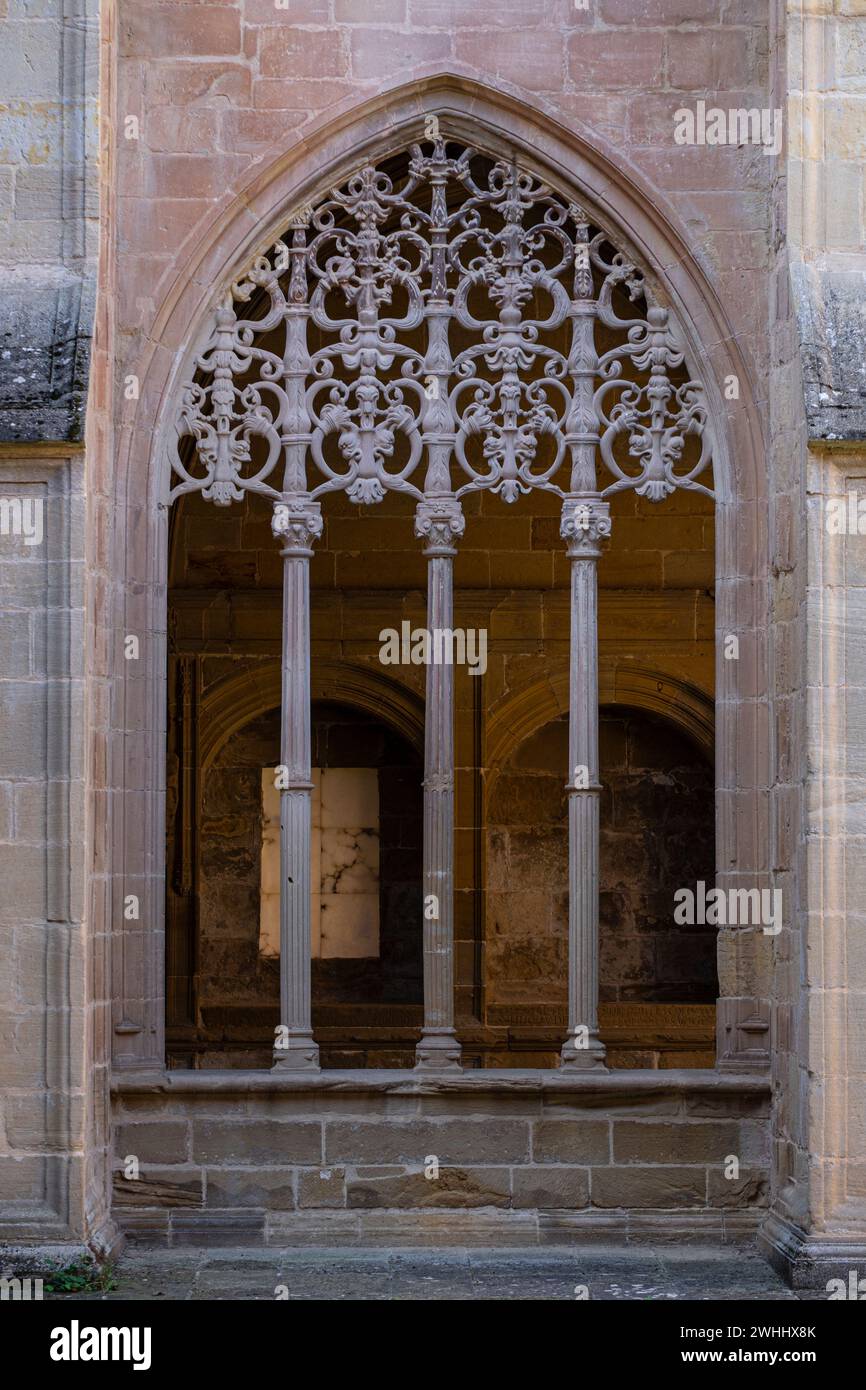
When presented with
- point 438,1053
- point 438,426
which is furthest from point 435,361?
point 438,1053

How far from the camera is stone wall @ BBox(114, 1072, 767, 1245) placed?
283 inches

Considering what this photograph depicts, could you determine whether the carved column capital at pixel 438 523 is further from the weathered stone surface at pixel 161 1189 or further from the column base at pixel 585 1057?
the weathered stone surface at pixel 161 1189

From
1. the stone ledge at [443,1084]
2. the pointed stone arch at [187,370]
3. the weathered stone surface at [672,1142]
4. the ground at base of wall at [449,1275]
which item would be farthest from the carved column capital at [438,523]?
the ground at base of wall at [449,1275]

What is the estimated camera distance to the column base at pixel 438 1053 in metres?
7.29

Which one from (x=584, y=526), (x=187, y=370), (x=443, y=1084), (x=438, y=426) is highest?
(x=187, y=370)

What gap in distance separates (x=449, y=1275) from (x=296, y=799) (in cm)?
183

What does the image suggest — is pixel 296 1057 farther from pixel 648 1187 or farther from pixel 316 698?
pixel 316 698

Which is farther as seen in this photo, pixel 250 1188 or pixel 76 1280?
pixel 250 1188

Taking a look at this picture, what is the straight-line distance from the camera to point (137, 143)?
7480 millimetres

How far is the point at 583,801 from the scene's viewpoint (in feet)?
24.2

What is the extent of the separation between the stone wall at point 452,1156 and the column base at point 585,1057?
92 mm

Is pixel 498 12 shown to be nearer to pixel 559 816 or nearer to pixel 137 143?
pixel 137 143

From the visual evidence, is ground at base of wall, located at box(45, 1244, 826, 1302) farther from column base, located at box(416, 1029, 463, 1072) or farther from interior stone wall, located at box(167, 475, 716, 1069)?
interior stone wall, located at box(167, 475, 716, 1069)

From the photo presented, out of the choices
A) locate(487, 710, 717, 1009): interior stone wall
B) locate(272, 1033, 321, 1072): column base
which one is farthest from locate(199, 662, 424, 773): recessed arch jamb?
locate(272, 1033, 321, 1072): column base
